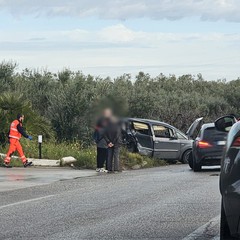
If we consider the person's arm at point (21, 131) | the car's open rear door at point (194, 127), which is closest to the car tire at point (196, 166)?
the car's open rear door at point (194, 127)

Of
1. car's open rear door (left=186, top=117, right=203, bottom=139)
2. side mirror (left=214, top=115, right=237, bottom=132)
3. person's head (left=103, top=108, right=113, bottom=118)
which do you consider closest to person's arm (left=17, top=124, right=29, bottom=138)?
car's open rear door (left=186, top=117, right=203, bottom=139)

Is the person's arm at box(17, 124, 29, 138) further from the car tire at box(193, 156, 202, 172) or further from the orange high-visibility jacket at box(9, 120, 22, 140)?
the car tire at box(193, 156, 202, 172)

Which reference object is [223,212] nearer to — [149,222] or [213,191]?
[149,222]

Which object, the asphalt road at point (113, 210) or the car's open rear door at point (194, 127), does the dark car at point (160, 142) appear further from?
the asphalt road at point (113, 210)

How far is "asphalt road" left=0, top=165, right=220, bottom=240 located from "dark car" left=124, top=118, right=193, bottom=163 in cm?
829

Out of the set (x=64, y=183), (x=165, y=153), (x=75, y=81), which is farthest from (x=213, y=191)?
(x=165, y=153)

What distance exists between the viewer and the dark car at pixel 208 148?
65.6 feet

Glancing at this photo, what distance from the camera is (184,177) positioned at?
1792 cm

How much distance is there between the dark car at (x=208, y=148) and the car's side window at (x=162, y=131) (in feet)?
16.3

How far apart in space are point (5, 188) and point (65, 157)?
7800mm

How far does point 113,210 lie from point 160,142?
46.3 feet

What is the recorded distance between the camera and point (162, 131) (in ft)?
84.0

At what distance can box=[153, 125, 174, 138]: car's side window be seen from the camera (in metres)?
25.2

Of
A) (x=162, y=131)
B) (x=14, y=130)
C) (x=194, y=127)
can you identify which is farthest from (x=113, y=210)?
(x=162, y=131)
